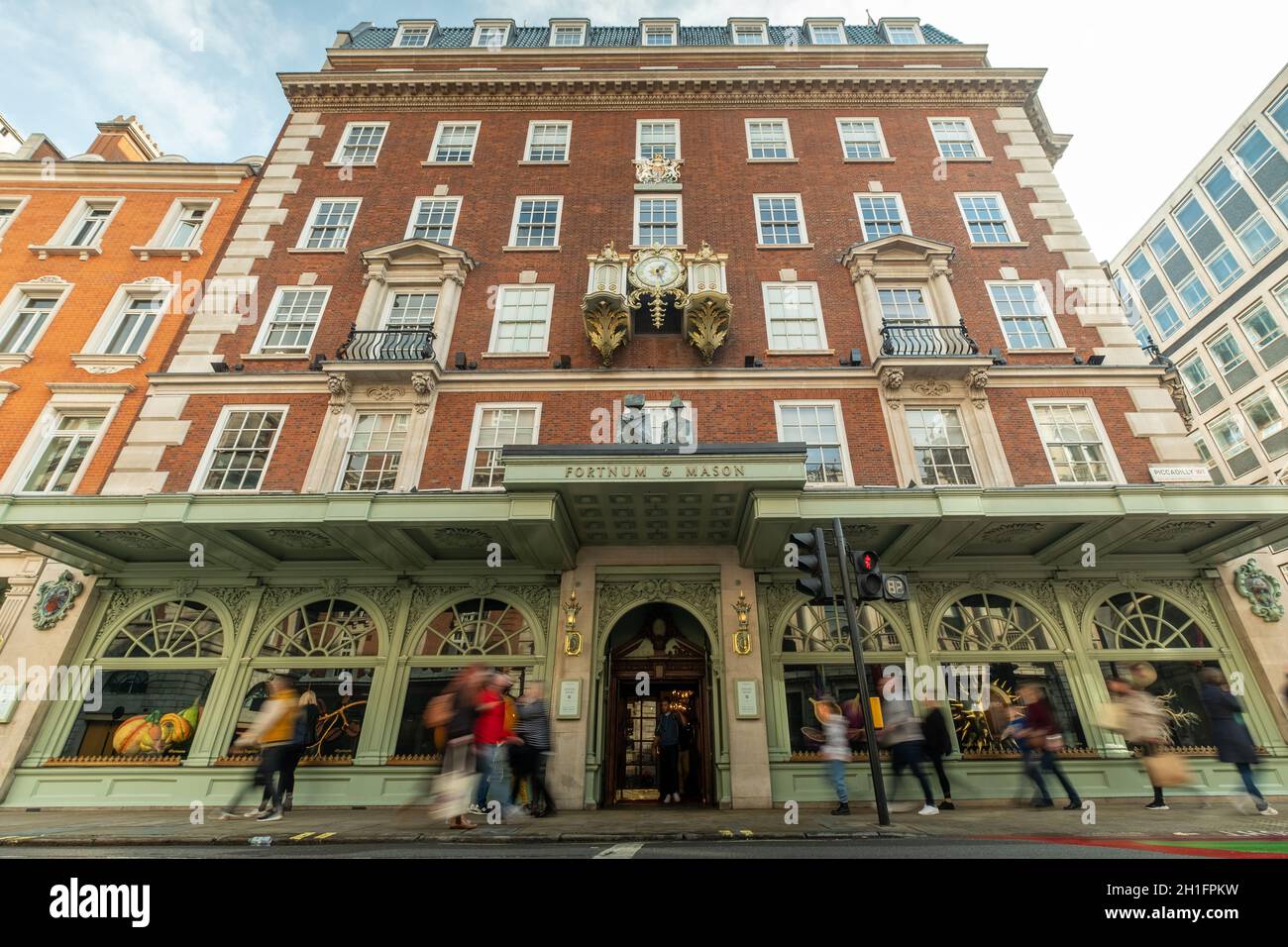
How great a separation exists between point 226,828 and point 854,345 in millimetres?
16045

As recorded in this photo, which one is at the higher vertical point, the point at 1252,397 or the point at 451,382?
the point at 1252,397

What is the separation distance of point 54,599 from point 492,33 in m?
24.3

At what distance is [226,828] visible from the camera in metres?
7.89

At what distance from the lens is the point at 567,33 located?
23.5 meters

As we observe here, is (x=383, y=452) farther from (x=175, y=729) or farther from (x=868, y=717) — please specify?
(x=868, y=717)

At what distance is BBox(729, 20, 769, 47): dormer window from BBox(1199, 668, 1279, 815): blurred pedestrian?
25.2m

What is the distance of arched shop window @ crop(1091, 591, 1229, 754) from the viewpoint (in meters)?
11.6

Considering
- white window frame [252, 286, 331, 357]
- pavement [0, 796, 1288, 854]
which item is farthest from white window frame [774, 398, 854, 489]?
white window frame [252, 286, 331, 357]

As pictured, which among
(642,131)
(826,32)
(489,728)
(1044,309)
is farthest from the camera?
(826,32)

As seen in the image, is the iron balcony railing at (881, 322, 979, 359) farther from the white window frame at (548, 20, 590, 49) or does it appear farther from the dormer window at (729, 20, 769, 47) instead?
the white window frame at (548, 20, 590, 49)

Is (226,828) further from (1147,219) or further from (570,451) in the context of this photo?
(1147,219)

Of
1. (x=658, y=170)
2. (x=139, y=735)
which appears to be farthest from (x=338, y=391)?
(x=658, y=170)

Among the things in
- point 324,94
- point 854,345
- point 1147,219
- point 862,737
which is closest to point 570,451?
point 862,737

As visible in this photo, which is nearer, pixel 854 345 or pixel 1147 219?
pixel 854 345
